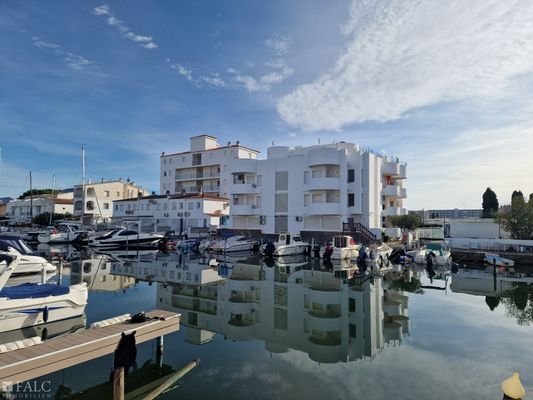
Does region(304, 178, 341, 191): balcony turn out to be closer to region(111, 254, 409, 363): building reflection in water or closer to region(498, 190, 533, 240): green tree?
region(111, 254, 409, 363): building reflection in water

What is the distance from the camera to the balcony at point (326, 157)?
1719 inches

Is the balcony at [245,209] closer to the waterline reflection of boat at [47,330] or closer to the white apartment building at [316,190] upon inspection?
the white apartment building at [316,190]

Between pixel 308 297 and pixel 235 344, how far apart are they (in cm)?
800

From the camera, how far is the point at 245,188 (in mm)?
49188

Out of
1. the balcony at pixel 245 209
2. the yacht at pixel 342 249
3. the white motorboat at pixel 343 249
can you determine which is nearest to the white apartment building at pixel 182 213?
the balcony at pixel 245 209

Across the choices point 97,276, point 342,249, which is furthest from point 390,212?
point 97,276

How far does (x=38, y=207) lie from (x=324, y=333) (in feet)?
297

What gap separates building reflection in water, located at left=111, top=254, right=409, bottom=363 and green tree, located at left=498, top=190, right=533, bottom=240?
24.2 metres

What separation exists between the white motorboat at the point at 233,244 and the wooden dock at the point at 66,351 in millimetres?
31336

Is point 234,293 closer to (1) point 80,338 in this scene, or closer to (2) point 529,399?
(1) point 80,338

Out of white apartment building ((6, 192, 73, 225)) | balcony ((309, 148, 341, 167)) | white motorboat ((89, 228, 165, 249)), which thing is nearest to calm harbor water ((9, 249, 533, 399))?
white motorboat ((89, 228, 165, 249))

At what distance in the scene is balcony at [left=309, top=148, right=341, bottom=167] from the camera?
143 ft

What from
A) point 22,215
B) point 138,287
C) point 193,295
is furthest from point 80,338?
point 22,215

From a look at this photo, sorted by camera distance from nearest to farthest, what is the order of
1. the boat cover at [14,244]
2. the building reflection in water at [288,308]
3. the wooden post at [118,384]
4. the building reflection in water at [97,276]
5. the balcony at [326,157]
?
1. the wooden post at [118,384]
2. the building reflection in water at [288,308]
3. the building reflection in water at [97,276]
4. the boat cover at [14,244]
5. the balcony at [326,157]
